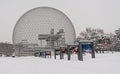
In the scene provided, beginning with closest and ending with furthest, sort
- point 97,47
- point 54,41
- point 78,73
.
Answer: point 78,73 < point 97,47 < point 54,41

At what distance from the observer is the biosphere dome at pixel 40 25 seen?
12500 centimetres

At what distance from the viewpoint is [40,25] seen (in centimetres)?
12850

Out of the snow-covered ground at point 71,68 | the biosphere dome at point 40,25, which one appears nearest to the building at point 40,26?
the biosphere dome at point 40,25

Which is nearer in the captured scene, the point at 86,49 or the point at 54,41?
the point at 86,49

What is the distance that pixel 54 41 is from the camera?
103 metres

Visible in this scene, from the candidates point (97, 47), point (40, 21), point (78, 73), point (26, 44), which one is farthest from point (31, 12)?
point (78, 73)

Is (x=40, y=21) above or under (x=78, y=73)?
above

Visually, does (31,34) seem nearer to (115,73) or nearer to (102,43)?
(102,43)

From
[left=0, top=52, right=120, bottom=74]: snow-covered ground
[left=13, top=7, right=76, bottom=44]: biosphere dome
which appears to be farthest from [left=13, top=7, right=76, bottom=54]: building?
[left=0, top=52, right=120, bottom=74]: snow-covered ground

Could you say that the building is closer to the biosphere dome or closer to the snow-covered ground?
the biosphere dome

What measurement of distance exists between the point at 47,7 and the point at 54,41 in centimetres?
4165

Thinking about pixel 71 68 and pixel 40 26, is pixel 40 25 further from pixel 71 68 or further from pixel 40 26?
pixel 71 68

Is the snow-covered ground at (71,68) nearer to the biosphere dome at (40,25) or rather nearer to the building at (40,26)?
the building at (40,26)

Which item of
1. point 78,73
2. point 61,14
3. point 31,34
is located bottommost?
point 78,73
